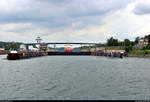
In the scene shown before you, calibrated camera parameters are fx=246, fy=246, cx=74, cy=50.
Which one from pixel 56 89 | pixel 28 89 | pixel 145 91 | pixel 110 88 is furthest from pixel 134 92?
pixel 28 89

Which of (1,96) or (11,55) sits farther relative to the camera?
(11,55)

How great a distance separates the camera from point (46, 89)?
3500 cm

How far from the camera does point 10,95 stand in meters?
31.0

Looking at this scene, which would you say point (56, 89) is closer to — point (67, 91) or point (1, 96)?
point (67, 91)

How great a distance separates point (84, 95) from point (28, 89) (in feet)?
29.6

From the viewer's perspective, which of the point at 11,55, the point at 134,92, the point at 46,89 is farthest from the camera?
the point at 11,55

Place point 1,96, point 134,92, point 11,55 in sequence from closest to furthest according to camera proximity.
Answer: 1. point 1,96
2. point 134,92
3. point 11,55

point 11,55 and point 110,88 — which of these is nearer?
point 110,88

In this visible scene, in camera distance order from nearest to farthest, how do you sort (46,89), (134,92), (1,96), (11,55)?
(1,96) → (134,92) → (46,89) → (11,55)

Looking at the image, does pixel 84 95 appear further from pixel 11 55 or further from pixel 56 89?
pixel 11 55

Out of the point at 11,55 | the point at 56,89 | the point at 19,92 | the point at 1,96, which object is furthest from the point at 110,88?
the point at 11,55

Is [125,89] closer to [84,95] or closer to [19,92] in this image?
[84,95]

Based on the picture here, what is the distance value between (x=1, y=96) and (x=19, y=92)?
3.03 m

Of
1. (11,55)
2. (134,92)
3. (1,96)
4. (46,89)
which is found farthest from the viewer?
(11,55)
